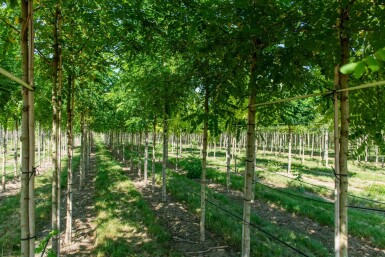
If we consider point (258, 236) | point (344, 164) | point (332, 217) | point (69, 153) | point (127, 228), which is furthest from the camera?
point (332, 217)

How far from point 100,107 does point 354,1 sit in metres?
13.8

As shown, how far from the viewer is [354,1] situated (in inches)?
87.0

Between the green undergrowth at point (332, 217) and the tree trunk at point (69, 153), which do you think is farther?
the green undergrowth at point (332, 217)

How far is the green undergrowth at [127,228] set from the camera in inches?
245

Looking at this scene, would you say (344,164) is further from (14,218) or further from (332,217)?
(14,218)

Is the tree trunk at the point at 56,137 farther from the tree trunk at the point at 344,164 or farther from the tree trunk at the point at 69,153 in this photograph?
the tree trunk at the point at 344,164

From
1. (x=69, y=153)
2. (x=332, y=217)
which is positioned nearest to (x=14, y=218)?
(x=69, y=153)

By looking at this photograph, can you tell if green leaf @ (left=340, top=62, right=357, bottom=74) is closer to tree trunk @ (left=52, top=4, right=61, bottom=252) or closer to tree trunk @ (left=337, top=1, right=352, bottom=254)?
tree trunk @ (left=337, top=1, right=352, bottom=254)

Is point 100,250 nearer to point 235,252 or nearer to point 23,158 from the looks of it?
point 235,252

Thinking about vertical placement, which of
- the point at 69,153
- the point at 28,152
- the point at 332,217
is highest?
the point at 28,152

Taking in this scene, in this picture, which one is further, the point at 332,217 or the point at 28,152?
the point at 332,217

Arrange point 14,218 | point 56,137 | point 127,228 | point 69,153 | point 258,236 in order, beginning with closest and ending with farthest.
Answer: point 56,137 < point 69,153 < point 258,236 < point 127,228 < point 14,218

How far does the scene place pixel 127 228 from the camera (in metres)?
7.55

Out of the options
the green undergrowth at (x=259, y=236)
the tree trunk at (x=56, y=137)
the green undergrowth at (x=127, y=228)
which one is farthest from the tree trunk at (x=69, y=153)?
the green undergrowth at (x=259, y=236)
